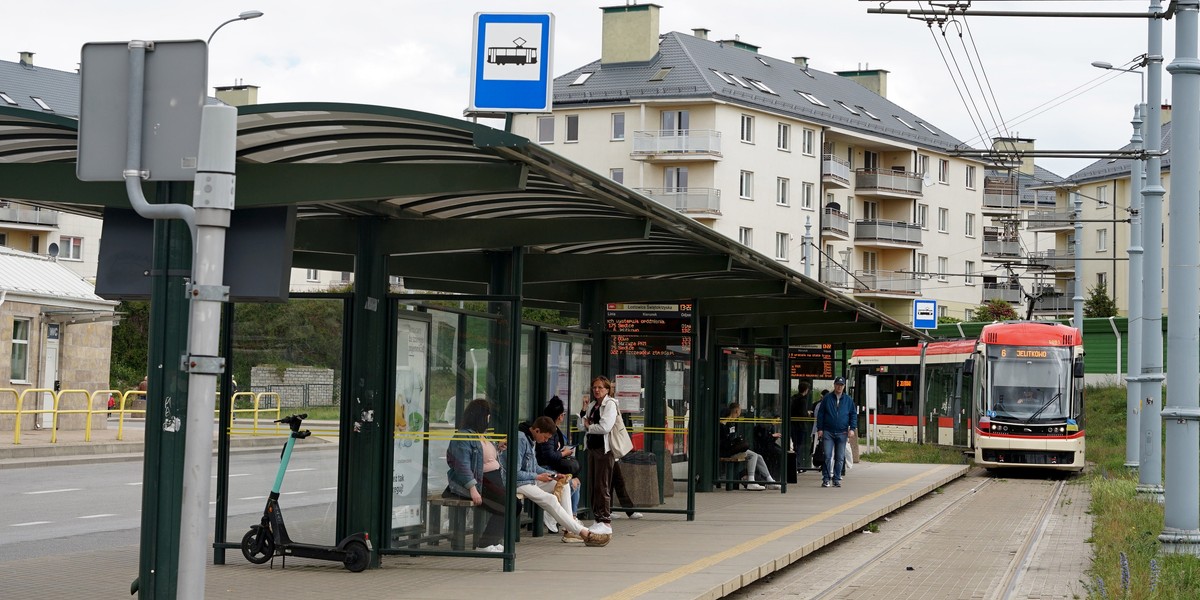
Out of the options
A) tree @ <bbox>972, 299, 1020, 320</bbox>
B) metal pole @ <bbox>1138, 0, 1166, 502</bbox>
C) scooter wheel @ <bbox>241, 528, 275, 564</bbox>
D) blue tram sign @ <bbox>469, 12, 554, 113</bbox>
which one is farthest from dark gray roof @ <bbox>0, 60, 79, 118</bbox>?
scooter wheel @ <bbox>241, 528, 275, 564</bbox>

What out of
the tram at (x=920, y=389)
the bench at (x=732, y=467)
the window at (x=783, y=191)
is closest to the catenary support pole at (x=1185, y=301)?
the bench at (x=732, y=467)

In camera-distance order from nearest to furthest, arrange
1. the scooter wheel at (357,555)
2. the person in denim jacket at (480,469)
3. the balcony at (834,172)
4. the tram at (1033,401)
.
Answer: the scooter wheel at (357,555)
the person in denim jacket at (480,469)
the tram at (1033,401)
the balcony at (834,172)

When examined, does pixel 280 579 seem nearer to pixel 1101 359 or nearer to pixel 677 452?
A: pixel 677 452

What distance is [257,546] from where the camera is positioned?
11.9 m

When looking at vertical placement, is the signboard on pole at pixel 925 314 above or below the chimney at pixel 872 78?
below

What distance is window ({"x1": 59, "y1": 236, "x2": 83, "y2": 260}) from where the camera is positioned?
77938 mm

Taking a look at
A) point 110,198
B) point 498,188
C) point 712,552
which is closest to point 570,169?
point 498,188

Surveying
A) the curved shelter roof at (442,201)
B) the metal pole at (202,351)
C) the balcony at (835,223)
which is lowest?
the metal pole at (202,351)

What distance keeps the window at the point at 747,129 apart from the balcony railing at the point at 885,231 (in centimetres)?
1131

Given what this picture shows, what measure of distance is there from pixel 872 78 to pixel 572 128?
24.8 m

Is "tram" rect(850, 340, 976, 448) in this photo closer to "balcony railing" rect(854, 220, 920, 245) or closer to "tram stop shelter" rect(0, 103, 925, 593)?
"tram stop shelter" rect(0, 103, 925, 593)

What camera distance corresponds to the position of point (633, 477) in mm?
17234

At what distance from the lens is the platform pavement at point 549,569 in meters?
10.8

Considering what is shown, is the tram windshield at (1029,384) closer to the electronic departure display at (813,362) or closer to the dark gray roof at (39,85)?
the electronic departure display at (813,362)
